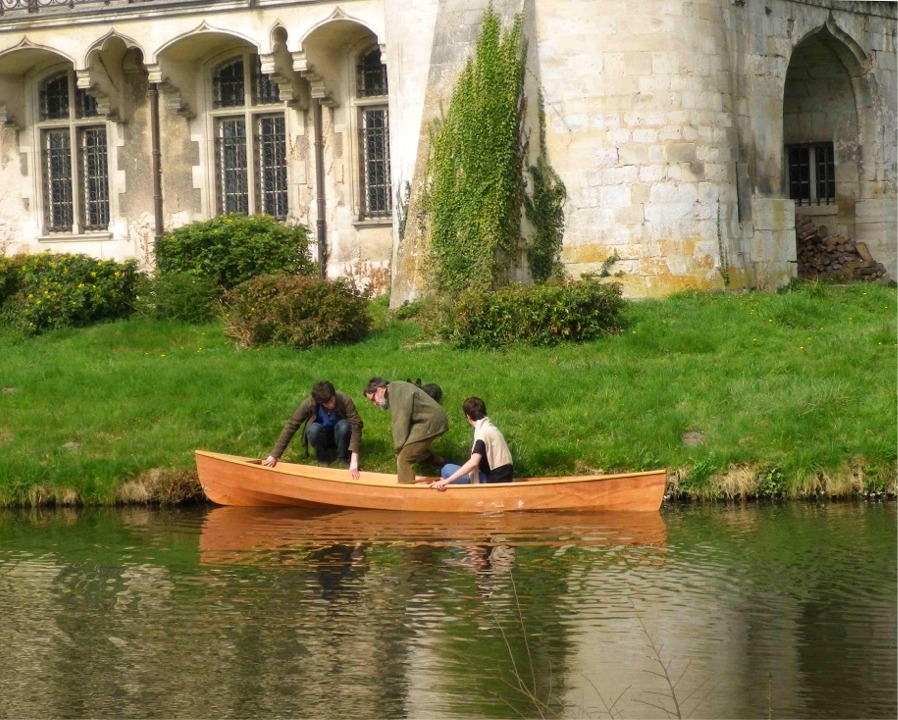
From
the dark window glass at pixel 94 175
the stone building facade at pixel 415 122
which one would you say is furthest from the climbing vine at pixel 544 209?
the dark window glass at pixel 94 175

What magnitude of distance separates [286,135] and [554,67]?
7.52 m

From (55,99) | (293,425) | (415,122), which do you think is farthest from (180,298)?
(55,99)

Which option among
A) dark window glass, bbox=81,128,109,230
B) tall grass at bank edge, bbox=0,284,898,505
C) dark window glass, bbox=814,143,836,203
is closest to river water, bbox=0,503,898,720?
tall grass at bank edge, bbox=0,284,898,505

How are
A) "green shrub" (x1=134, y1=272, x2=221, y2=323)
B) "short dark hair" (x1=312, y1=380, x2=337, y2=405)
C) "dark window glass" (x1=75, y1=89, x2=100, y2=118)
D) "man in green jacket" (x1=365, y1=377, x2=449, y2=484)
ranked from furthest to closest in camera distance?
"dark window glass" (x1=75, y1=89, x2=100, y2=118) → "green shrub" (x1=134, y1=272, x2=221, y2=323) → "short dark hair" (x1=312, y1=380, x2=337, y2=405) → "man in green jacket" (x1=365, y1=377, x2=449, y2=484)

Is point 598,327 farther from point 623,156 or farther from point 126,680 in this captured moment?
point 126,680

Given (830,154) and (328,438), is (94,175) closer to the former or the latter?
(830,154)

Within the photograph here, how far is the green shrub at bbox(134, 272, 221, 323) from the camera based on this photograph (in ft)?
86.3

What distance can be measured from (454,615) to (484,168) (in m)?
13.6

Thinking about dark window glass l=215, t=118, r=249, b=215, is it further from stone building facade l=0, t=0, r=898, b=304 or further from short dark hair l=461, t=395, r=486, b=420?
short dark hair l=461, t=395, r=486, b=420

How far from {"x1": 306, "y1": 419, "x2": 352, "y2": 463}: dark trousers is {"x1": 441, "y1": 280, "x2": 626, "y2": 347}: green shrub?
4.21 m

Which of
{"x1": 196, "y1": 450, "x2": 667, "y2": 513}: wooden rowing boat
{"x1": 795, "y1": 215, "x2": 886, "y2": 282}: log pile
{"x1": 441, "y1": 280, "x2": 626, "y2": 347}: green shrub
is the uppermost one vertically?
{"x1": 795, "y1": 215, "x2": 886, "y2": 282}: log pile

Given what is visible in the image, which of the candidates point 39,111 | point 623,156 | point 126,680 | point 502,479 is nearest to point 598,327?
point 623,156

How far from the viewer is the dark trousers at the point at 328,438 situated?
1886 centimetres

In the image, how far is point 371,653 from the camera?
1146 centimetres
